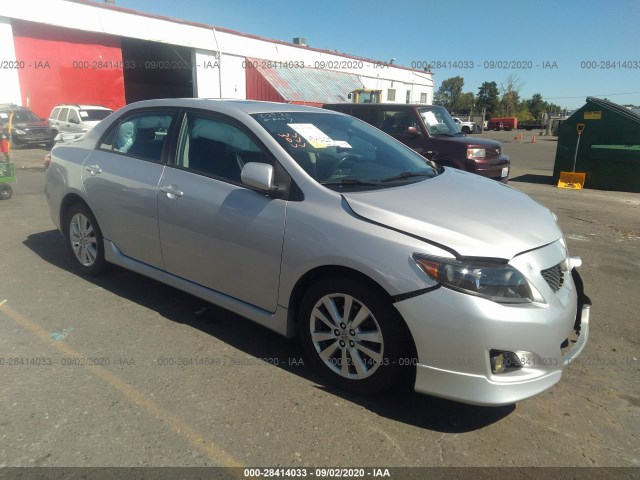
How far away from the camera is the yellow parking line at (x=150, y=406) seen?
236 cm

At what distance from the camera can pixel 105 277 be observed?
4.60m

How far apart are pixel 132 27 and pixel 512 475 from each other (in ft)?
83.3

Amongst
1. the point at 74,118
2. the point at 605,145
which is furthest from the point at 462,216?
the point at 74,118

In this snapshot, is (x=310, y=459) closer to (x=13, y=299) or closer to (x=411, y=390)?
(x=411, y=390)

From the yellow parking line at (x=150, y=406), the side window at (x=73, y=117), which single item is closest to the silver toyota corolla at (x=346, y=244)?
the yellow parking line at (x=150, y=406)

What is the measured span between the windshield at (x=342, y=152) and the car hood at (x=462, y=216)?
0.23 m

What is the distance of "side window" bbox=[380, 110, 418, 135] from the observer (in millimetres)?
9383

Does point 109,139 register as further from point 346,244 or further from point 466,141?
point 466,141

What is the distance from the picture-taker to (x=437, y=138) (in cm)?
909

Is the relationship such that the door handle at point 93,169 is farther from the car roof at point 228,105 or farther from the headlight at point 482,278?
the headlight at point 482,278

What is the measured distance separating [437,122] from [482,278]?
7.75m

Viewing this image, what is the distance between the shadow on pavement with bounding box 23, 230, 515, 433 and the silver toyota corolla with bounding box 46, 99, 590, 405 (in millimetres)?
189

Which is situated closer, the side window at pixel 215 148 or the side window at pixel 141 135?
the side window at pixel 215 148

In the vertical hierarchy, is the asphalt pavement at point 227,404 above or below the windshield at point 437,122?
below
